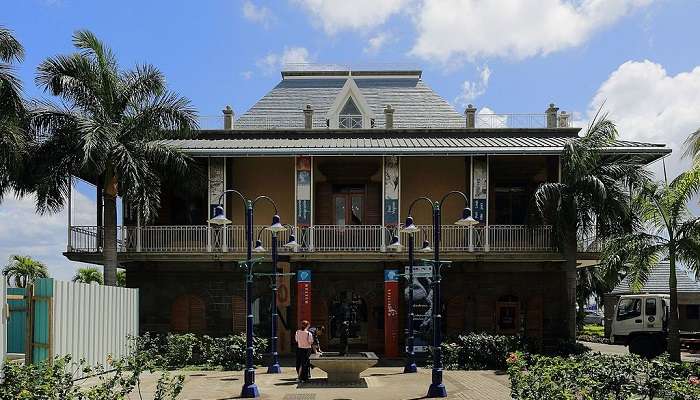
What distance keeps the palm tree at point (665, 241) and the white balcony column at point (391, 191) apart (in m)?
7.10

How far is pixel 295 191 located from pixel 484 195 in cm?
650

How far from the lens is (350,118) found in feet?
105

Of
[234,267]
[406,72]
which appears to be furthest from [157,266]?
[406,72]

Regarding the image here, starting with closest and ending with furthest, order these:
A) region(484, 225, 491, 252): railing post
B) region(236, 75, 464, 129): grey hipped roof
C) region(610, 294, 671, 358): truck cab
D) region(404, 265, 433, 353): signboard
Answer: region(404, 265, 433, 353): signboard, region(484, 225, 491, 252): railing post, region(610, 294, 671, 358): truck cab, region(236, 75, 464, 129): grey hipped roof

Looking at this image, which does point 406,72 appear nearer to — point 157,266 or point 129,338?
point 157,266

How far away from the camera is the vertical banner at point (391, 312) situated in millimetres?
27125

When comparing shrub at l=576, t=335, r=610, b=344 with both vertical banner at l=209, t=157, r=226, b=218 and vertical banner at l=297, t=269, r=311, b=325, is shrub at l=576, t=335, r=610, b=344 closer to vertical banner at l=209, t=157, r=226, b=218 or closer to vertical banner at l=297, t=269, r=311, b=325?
vertical banner at l=297, t=269, r=311, b=325

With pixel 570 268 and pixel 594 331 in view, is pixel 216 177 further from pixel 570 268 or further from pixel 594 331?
pixel 594 331

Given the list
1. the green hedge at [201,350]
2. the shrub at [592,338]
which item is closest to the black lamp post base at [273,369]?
the green hedge at [201,350]

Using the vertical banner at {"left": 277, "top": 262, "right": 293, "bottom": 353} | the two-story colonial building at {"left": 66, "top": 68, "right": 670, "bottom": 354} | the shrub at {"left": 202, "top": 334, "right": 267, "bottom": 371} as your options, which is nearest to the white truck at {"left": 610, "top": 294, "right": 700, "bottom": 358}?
the two-story colonial building at {"left": 66, "top": 68, "right": 670, "bottom": 354}

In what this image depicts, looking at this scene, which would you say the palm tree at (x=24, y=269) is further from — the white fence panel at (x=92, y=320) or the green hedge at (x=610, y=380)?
the green hedge at (x=610, y=380)

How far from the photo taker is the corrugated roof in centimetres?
2691

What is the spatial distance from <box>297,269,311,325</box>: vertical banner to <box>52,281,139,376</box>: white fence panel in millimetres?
5601

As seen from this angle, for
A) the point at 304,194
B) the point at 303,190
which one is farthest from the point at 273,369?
the point at 303,190
